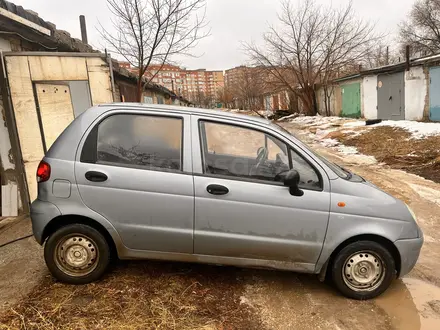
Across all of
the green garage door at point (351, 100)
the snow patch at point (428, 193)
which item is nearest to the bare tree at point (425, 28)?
the green garage door at point (351, 100)

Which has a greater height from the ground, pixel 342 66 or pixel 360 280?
pixel 342 66

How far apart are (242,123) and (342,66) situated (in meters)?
26.3

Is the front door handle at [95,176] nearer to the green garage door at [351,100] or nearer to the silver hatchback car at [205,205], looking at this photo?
the silver hatchback car at [205,205]

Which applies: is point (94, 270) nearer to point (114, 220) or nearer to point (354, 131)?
point (114, 220)

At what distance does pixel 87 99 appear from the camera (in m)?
5.45

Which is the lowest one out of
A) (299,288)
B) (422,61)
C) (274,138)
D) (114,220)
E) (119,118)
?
(299,288)

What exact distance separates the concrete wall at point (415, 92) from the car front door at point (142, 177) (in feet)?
59.0

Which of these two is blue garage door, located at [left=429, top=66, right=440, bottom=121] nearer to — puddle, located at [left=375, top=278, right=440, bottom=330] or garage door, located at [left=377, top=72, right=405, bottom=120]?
garage door, located at [left=377, top=72, right=405, bottom=120]

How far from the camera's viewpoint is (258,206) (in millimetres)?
2850

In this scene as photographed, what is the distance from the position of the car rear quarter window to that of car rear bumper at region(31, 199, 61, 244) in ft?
1.70

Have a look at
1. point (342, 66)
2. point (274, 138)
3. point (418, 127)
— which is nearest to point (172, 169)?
point (274, 138)

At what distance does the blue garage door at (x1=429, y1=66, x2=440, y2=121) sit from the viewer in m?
15.9

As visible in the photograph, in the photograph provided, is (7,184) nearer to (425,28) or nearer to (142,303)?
(142,303)

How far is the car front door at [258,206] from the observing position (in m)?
2.85
